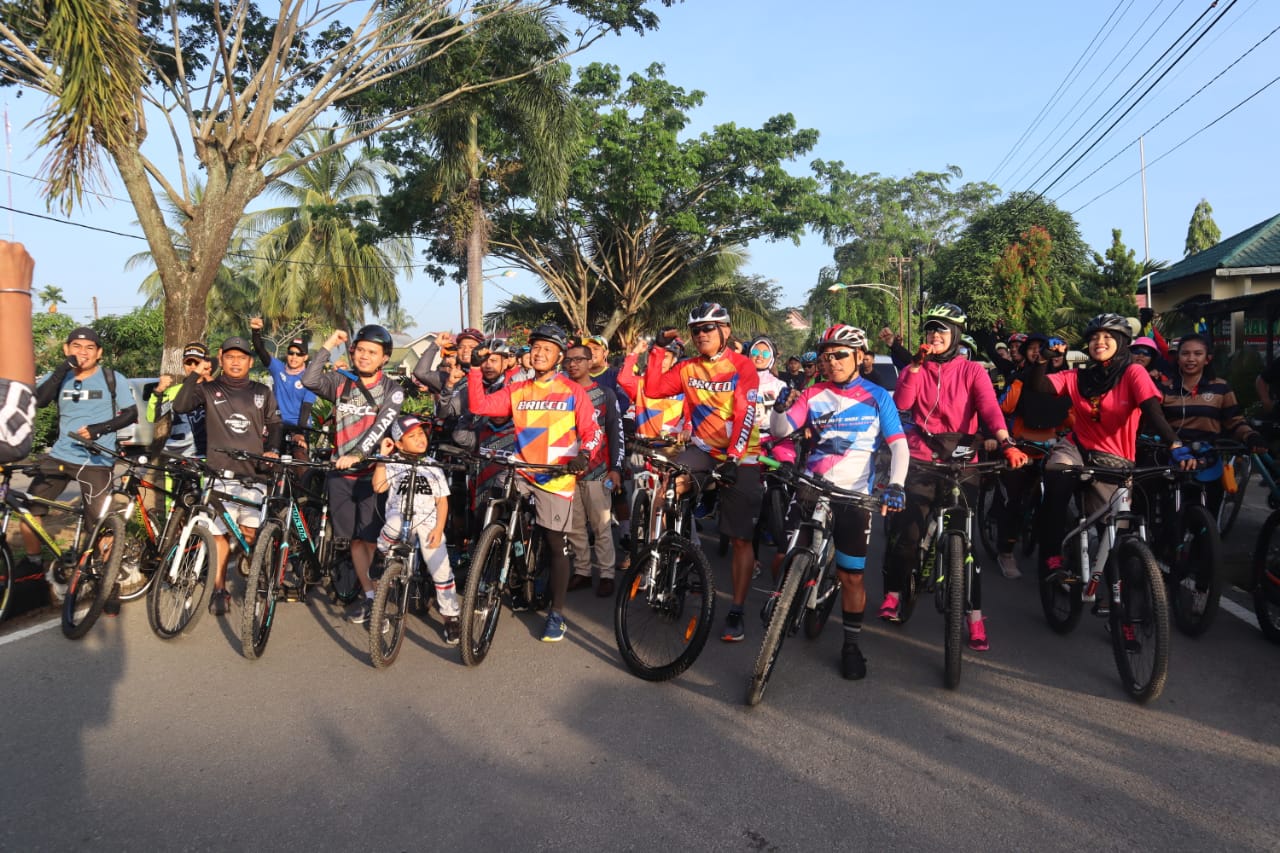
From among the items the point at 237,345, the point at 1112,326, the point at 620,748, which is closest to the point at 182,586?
the point at 237,345

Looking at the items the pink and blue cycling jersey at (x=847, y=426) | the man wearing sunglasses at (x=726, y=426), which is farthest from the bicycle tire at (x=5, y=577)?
the pink and blue cycling jersey at (x=847, y=426)

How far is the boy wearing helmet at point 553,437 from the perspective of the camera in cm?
546

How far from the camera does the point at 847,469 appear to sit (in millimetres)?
4855

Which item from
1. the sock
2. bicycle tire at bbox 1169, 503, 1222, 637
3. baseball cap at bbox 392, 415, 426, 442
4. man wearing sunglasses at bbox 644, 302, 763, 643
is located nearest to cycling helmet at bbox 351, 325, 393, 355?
baseball cap at bbox 392, 415, 426, 442

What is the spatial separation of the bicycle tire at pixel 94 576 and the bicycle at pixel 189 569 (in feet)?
1.08

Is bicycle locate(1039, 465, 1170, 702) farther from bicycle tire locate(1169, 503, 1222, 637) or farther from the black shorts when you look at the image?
the black shorts

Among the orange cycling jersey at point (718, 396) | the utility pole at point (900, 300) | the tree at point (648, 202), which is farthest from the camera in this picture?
the utility pole at point (900, 300)

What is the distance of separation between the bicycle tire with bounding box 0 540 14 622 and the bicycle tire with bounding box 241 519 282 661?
66.8 inches

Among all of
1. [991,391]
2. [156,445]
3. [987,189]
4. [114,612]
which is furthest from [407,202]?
[987,189]

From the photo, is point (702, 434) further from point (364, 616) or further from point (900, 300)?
point (900, 300)

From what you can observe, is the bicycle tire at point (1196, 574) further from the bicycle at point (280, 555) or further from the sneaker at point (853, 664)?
the bicycle at point (280, 555)

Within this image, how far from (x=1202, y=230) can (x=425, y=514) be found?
57.5m

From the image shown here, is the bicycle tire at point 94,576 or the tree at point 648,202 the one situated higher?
the tree at point 648,202

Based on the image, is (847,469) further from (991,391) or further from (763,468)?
(991,391)
